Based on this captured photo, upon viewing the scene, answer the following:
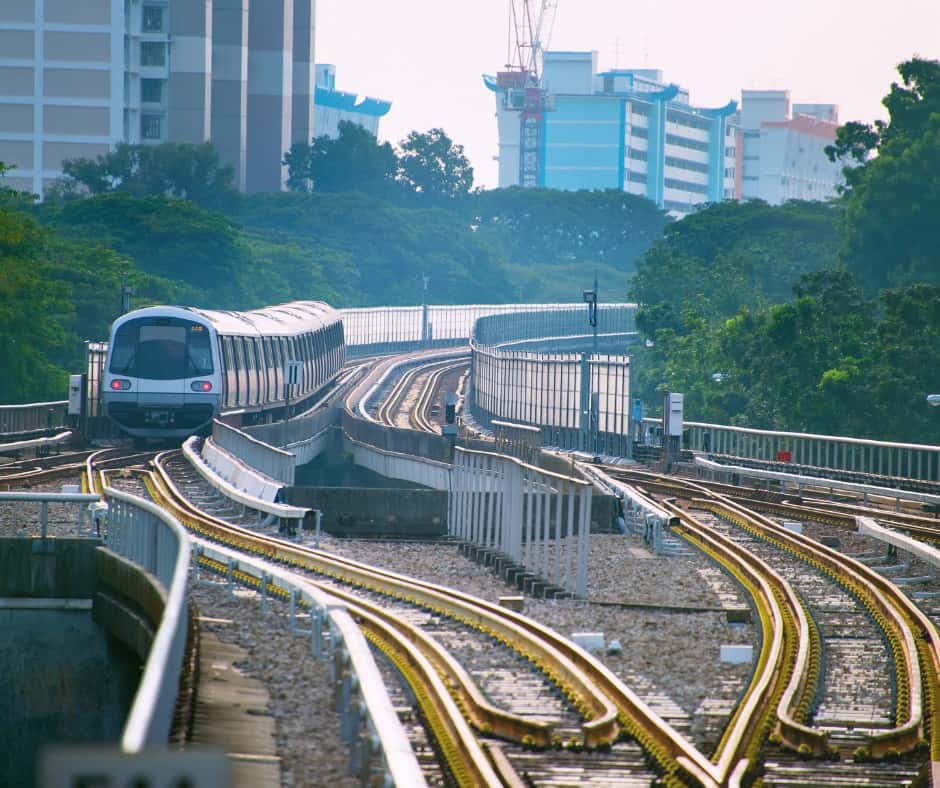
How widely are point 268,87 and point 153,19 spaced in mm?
12851

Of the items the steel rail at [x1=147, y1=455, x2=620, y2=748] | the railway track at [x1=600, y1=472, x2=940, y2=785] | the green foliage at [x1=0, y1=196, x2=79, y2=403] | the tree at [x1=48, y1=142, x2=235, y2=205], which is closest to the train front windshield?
the steel rail at [x1=147, y1=455, x2=620, y2=748]

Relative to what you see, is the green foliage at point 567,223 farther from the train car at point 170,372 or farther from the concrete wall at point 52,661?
the concrete wall at point 52,661

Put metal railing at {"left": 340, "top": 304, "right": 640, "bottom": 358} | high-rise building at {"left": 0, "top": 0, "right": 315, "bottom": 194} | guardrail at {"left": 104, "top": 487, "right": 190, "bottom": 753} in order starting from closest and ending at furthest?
guardrail at {"left": 104, "top": 487, "right": 190, "bottom": 753}
metal railing at {"left": 340, "top": 304, "right": 640, "bottom": 358}
high-rise building at {"left": 0, "top": 0, "right": 315, "bottom": 194}

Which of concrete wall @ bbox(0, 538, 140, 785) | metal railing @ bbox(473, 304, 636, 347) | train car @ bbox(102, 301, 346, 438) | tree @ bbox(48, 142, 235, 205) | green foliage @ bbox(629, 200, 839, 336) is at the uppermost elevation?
tree @ bbox(48, 142, 235, 205)

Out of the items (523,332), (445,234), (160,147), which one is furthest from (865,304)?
(445,234)

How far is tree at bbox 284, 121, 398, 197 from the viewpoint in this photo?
134m

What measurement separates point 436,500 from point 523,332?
2393 inches

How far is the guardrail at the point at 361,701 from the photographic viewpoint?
912cm

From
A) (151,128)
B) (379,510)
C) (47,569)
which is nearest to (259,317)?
(379,510)

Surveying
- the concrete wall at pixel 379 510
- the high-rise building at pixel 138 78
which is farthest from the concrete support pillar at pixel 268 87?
the concrete wall at pixel 379 510

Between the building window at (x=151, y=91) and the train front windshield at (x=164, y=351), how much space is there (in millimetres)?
86365

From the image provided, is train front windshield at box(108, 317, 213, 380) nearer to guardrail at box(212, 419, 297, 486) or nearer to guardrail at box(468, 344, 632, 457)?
guardrail at box(212, 419, 297, 486)

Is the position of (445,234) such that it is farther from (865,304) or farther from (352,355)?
(865,304)

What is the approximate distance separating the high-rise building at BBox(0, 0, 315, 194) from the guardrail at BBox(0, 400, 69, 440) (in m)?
74.9
